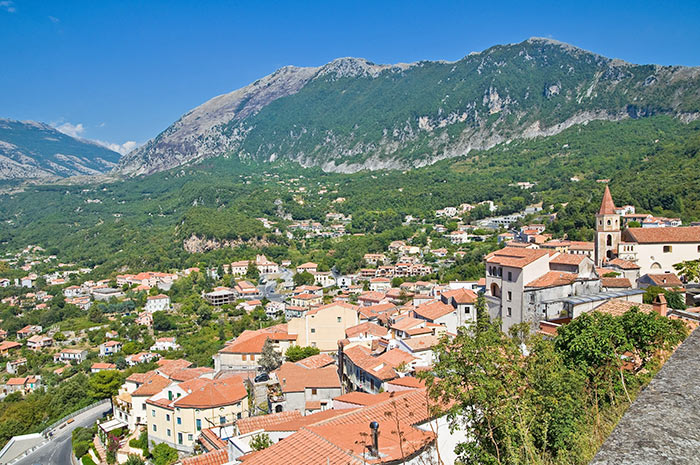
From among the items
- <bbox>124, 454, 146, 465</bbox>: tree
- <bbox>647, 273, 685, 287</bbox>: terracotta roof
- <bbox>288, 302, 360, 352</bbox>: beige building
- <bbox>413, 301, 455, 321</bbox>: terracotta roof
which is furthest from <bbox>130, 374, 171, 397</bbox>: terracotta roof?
<bbox>647, 273, 685, 287</bbox>: terracotta roof

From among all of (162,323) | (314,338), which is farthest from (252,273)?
(314,338)

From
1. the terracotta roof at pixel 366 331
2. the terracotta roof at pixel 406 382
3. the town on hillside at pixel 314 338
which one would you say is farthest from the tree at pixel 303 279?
the terracotta roof at pixel 406 382

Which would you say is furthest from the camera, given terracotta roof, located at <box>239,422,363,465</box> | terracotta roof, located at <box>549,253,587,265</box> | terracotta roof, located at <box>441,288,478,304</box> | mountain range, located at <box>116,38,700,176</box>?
mountain range, located at <box>116,38,700,176</box>

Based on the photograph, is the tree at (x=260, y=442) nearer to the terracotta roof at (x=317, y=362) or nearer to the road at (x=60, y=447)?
the terracotta roof at (x=317, y=362)

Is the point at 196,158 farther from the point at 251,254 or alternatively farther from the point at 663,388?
the point at 663,388

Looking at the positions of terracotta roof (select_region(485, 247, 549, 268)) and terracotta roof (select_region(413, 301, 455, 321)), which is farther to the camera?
terracotta roof (select_region(413, 301, 455, 321))

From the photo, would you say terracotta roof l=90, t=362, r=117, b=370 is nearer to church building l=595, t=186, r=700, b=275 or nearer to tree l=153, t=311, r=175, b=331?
tree l=153, t=311, r=175, b=331

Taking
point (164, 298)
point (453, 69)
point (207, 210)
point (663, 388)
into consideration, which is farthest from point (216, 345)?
point (453, 69)
